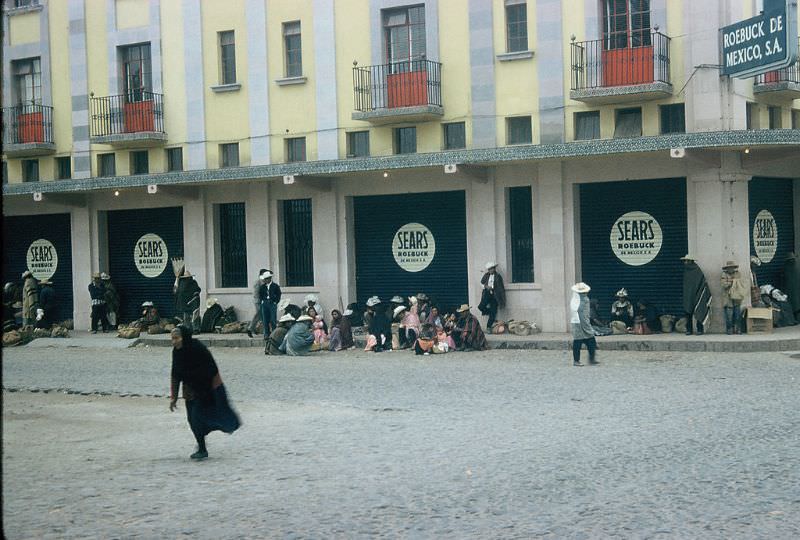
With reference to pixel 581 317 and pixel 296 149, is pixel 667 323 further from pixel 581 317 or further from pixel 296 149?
pixel 296 149

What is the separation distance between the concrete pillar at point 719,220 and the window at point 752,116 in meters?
1.29

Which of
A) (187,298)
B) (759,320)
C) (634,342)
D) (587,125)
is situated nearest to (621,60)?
(587,125)

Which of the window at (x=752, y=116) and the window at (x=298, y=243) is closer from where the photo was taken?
the window at (x=752, y=116)

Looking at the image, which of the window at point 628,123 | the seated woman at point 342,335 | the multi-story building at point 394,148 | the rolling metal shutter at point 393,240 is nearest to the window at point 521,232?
the multi-story building at point 394,148

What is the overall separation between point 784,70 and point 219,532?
2033cm

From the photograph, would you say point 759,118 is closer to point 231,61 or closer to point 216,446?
point 231,61

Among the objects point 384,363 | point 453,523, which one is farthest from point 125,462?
point 384,363

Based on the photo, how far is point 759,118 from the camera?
24172 millimetres

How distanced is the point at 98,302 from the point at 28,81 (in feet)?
26.3

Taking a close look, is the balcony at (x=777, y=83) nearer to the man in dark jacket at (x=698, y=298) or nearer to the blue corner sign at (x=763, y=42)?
the blue corner sign at (x=763, y=42)

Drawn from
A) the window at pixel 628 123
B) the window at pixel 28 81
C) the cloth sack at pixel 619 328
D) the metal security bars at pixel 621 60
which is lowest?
the cloth sack at pixel 619 328

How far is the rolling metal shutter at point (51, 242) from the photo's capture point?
33281mm

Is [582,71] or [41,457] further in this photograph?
[582,71]

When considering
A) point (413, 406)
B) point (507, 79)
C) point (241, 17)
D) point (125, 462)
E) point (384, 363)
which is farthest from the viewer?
point (241, 17)
